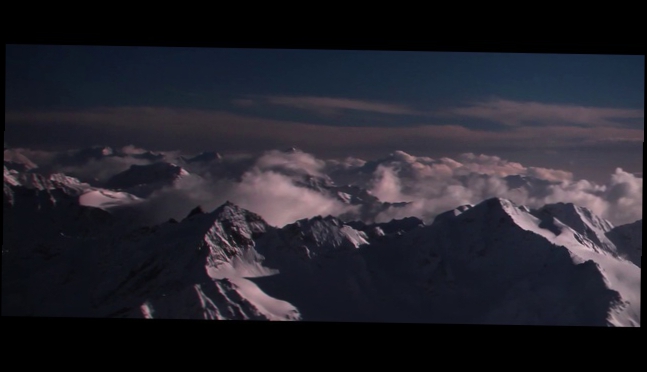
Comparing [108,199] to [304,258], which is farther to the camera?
[108,199]

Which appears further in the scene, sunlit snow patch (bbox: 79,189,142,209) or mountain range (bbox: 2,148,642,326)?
sunlit snow patch (bbox: 79,189,142,209)

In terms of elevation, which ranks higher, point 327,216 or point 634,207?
point 634,207

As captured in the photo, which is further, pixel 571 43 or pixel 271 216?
pixel 271 216

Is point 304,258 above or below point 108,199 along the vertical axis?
below

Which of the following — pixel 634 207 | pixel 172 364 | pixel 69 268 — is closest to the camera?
pixel 172 364

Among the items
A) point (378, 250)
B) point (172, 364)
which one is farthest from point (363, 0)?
point (172, 364)

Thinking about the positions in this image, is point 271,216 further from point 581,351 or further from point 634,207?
point 634,207

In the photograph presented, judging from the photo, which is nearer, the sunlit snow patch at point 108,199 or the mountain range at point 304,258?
the mountain range at point 304,258

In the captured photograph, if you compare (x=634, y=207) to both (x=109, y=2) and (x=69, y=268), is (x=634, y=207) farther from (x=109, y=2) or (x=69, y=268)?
(x=69, y=268)

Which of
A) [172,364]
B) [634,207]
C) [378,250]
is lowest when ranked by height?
[172,364]

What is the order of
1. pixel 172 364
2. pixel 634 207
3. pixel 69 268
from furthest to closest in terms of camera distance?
pixel 69 268
pixel 634 207
pixel 172 364
